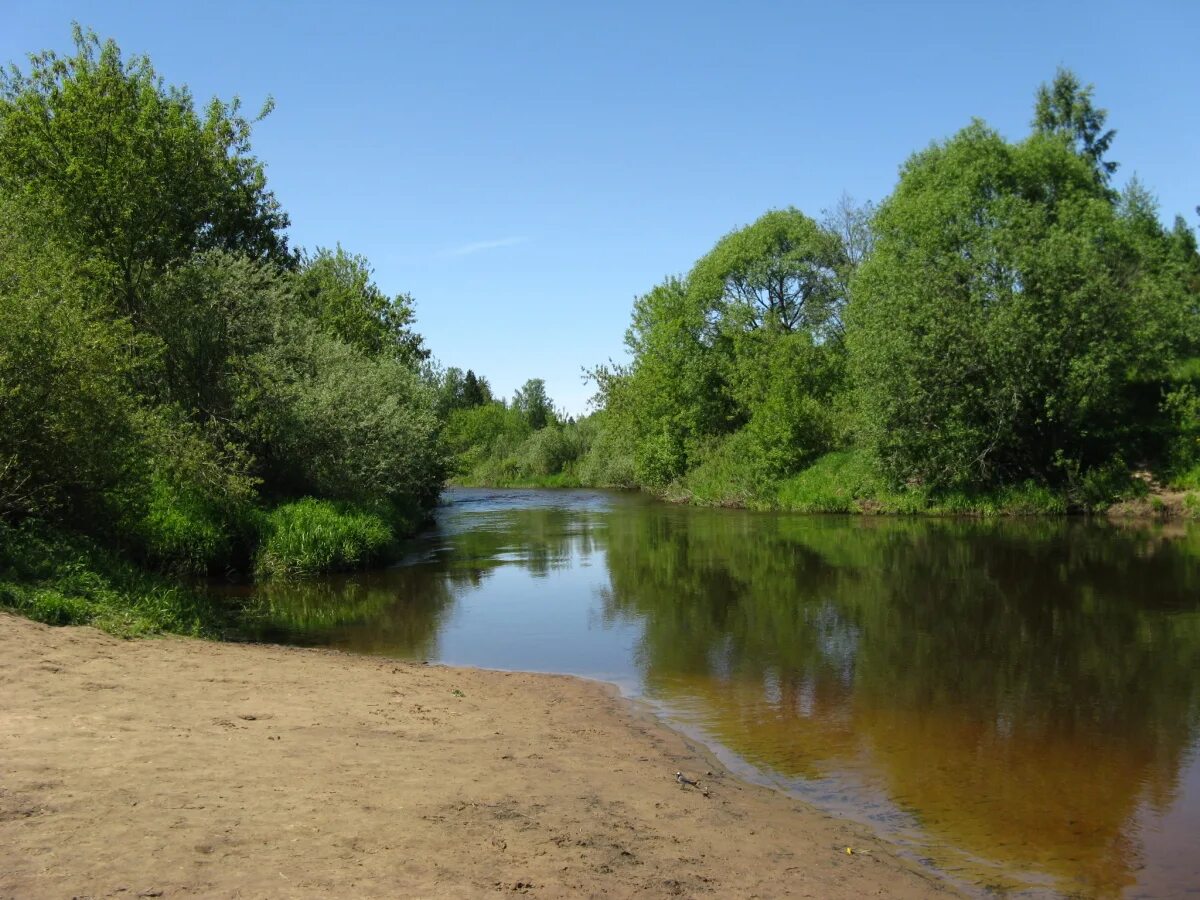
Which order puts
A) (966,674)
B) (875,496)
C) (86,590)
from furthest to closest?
1. (875,496)
2. (966,674)
3. (86,590)

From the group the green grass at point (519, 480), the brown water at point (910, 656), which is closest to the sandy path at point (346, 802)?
the brown water at point (910, 656)

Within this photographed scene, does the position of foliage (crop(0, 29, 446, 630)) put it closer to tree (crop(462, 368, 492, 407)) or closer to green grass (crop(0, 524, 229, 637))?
green grass (crop(0, 524, 229, 637))

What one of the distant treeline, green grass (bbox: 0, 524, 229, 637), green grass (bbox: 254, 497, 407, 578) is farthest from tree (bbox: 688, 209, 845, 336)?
green grass (bbox: 0, 524, 229, 637)

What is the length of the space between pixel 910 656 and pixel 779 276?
144 feet

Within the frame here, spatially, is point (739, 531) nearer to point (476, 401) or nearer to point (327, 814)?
point (327, 814)

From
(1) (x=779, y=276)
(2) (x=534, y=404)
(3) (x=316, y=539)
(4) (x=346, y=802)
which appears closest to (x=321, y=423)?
(3) (x=316, y=539)

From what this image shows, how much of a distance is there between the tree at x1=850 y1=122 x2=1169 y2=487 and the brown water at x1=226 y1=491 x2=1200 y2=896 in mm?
6413

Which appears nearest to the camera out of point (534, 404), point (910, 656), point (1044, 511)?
point (910, 656)

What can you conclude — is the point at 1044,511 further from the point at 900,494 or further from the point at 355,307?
the point at 355,307

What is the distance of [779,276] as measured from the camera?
56.6 m

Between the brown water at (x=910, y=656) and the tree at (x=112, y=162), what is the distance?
9.60 metres

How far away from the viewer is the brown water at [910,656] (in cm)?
841

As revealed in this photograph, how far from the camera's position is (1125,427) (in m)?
38.5

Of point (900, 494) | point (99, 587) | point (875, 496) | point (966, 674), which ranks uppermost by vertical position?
point (900, 494)
